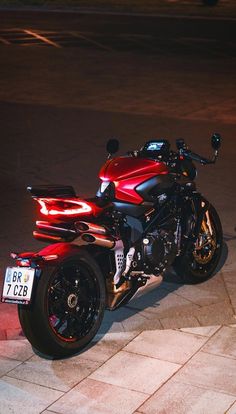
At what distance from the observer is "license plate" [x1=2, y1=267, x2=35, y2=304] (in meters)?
5.77

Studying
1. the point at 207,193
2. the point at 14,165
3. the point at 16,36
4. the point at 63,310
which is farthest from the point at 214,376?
the point at 16,36

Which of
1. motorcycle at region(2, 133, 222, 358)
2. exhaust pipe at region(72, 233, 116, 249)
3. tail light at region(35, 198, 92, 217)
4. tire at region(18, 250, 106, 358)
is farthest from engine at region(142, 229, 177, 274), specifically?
tail light at region(35, 198, 92, 217)

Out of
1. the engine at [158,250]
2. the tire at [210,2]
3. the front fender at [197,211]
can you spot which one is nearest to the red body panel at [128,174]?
the engine at [158,250]

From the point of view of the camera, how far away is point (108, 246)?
21.0ft

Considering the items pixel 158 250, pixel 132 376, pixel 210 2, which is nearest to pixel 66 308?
pixel 132 376

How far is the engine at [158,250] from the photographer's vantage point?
6.81 m

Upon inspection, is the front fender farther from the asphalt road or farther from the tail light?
the tail light

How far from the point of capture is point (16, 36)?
83.7 ft

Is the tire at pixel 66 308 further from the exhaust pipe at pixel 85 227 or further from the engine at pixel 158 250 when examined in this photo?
the engine at pixel 158 250

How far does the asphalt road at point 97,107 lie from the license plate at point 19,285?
7.13 feet

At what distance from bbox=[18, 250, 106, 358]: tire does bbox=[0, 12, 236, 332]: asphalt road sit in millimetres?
1898

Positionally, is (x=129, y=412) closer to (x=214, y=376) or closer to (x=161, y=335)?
(x=214, y=376)

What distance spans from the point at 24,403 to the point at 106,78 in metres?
13.5

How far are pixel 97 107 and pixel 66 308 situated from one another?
9.46 metres
